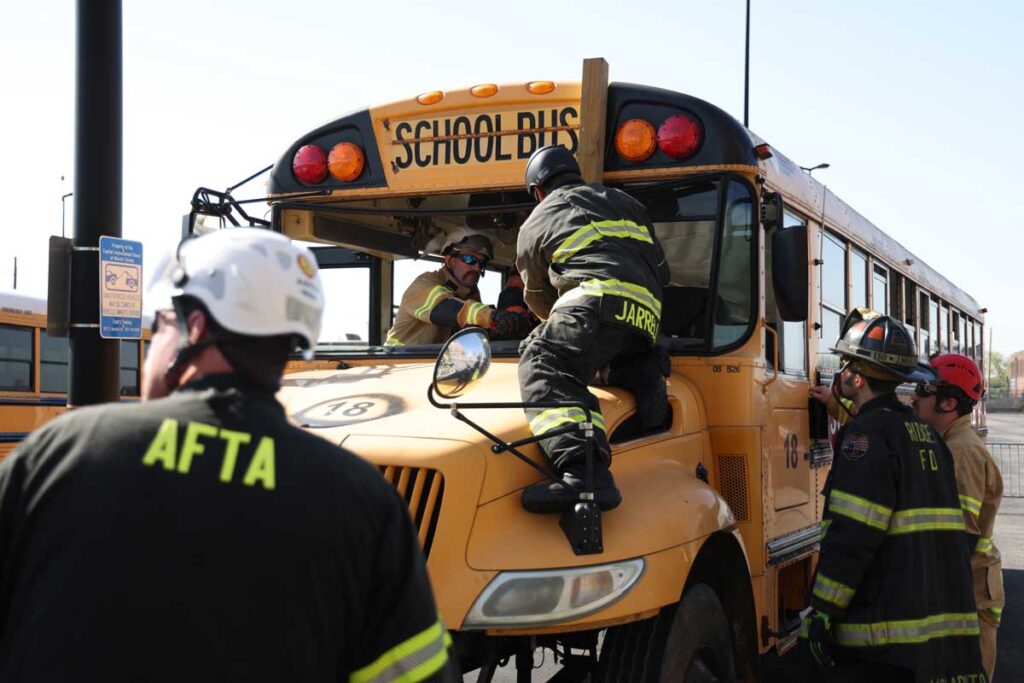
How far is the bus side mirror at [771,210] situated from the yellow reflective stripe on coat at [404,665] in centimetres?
321

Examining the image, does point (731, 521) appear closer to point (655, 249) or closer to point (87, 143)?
point (655, 249)

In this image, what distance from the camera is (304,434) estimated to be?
1.64 m

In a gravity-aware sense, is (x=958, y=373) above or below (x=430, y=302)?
below

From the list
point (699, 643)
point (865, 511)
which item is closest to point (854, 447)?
point (865, 511)

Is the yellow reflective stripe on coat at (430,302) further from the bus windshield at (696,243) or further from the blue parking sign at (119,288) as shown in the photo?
the blue parking sign at (119,288)

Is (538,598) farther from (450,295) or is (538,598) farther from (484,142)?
(484,142)

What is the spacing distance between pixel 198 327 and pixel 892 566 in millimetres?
2641

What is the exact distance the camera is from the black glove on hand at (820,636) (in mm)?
3504

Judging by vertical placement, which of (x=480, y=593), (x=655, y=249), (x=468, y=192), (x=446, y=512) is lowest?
(x=480, y=593)

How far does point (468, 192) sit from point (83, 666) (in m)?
3.43

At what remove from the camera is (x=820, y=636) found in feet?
11.5

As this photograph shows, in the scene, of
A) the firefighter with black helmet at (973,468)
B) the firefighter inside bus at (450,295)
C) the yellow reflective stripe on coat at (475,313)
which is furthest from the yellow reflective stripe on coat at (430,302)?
the firefighter with black helmet at (973,468)

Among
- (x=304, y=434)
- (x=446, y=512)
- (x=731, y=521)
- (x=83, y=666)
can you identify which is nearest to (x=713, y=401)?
(x=731, y=521)

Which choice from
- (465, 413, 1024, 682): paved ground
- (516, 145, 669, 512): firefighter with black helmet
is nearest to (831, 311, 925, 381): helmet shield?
(516, 145, 669, 512): firefighter with black helmet
